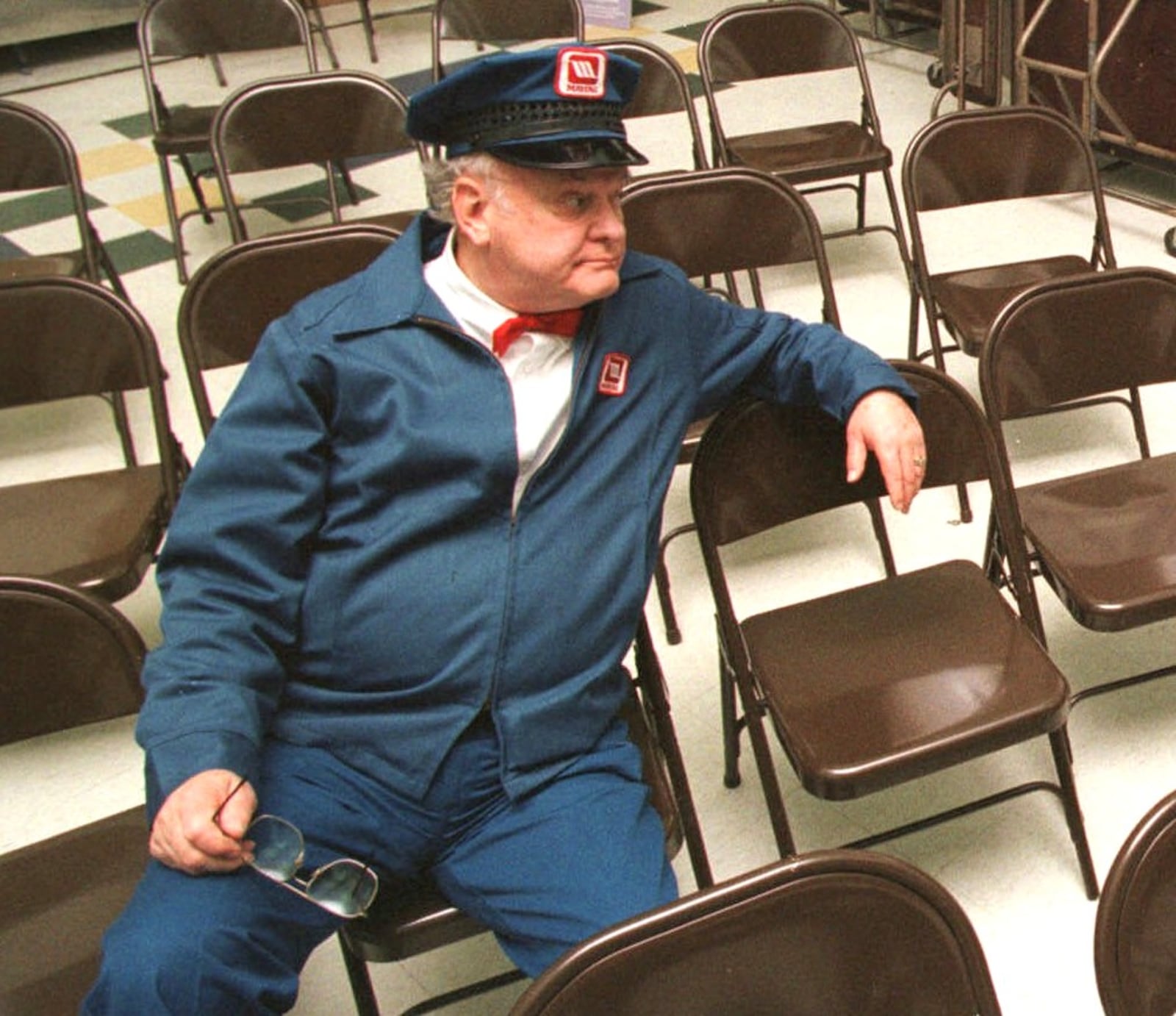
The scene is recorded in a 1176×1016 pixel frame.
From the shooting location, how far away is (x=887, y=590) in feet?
6.42

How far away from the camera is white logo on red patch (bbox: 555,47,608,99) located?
1.44m

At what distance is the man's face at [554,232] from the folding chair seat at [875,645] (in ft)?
1.16

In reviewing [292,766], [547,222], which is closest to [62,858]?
[292,766]

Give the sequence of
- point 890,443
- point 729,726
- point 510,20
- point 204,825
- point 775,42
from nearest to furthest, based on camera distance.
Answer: point 204,825, point 890,443, point 729,726, point 775,42, point 510,20

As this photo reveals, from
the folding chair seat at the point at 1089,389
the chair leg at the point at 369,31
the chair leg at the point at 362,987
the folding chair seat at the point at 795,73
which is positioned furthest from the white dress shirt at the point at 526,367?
the chair leg at the point at 369,31

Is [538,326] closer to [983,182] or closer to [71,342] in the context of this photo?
[71,342]

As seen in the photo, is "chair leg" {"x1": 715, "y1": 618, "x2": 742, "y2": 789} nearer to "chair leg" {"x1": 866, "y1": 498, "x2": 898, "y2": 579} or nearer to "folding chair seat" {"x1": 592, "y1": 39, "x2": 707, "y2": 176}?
"chair leg" {"x1": 866, "y1": 498, "x2": 898, "y2": 579}

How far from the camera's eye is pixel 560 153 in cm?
147

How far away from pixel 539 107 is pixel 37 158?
2258 mm

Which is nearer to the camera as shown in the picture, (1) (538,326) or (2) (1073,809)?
(1) (538,326)

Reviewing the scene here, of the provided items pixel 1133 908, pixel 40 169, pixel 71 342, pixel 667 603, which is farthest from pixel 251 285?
pixel 1133 908

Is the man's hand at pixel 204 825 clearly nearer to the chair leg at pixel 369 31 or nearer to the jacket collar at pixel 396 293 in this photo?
the jacket collar at pixel 396 293

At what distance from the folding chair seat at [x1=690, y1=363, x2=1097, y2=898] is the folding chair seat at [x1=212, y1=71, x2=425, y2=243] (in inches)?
63.1

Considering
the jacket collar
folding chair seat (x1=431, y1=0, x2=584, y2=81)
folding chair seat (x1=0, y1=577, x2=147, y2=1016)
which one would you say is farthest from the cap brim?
folding chair seat (x1=431, y1=0, x2=584, y2=81)
